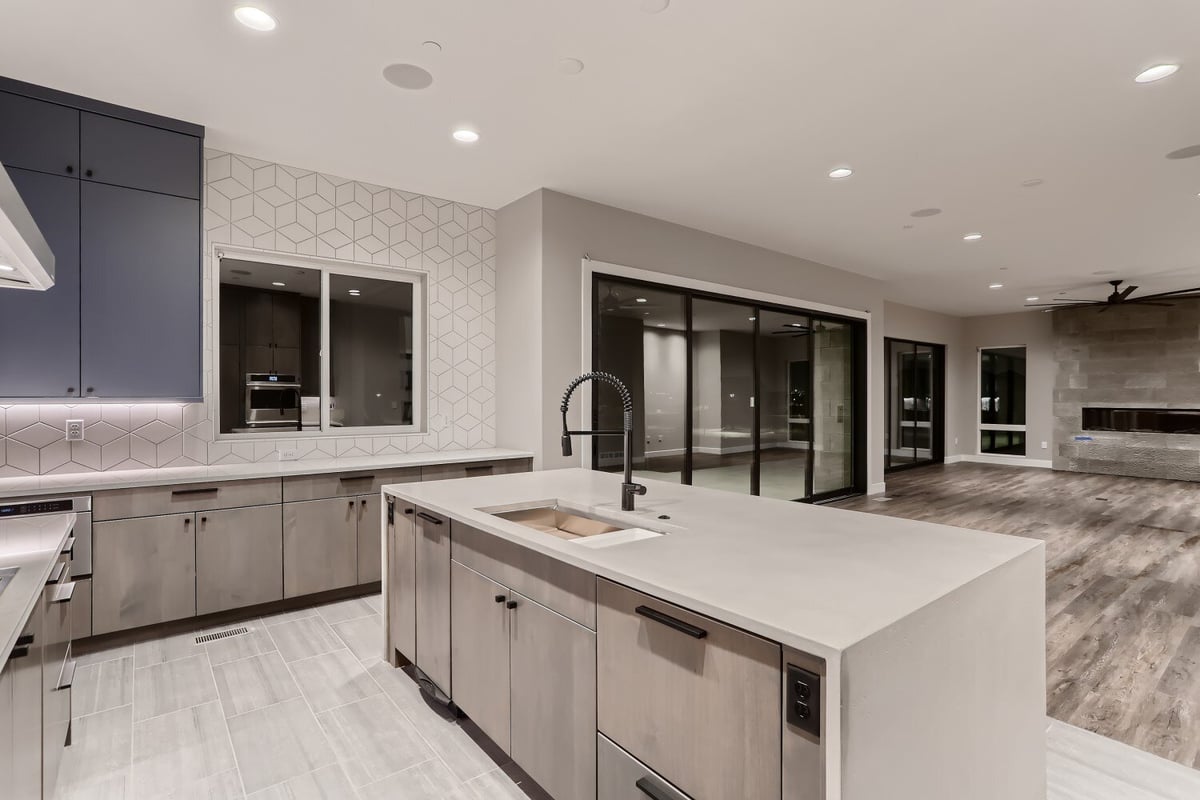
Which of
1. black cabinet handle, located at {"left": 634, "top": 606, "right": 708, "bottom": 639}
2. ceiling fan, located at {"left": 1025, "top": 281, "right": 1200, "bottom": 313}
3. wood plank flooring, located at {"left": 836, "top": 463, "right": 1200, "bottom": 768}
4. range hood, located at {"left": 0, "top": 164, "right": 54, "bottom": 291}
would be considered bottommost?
wood plank flooring, located at {"left": 836, "top": 463, "right": 1200, "bottom": 768}

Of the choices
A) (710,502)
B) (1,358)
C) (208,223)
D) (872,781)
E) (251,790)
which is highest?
(208,223)

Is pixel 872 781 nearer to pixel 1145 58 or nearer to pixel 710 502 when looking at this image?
pixel 710 502

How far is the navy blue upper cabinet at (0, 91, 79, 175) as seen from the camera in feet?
9.40

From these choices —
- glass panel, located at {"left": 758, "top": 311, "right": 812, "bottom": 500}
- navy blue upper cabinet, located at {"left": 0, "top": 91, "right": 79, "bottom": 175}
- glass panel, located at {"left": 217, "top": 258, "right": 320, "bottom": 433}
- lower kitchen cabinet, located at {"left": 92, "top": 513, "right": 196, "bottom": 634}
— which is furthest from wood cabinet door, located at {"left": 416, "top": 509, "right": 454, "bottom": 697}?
glass panel, located at {"left": 758, "top": 311, "right": 812, "bottom": 500}

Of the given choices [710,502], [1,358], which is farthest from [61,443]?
[710,502]

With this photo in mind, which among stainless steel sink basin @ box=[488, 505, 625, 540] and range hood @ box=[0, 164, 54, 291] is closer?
range hood @ box=[0, 164, 54, 291]

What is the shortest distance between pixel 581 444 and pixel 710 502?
2.38 meters

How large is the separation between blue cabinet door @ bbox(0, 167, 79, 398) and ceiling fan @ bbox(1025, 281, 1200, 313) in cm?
1111

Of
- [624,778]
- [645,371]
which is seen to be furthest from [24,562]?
[645,371]

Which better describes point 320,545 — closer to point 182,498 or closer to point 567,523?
point 182,498

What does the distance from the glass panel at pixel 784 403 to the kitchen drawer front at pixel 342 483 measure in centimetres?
387

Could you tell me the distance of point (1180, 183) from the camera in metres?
4.26

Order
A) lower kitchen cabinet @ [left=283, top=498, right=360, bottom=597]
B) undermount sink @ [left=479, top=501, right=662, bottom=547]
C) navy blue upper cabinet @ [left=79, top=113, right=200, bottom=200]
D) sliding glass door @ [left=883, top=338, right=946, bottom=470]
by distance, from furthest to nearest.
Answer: sliding glass door @ [left=883, top=338, right=946, bottom=470], lower kitchen cabinet @ [left=283, top=498, right=360, bottom=597], navy blue upper cabinet @ [left=79, top=113, right=200, bottom=200], undermount sink @ [left=479, top=501, right=662, bottom=547]

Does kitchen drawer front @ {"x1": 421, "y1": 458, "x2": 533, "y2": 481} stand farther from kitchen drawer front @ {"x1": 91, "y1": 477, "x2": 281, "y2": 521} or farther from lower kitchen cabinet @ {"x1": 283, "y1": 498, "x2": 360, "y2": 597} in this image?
kitchen drawer front @ {"x1": 91, "y1": 477, "x2": 281, "y2": 521}
